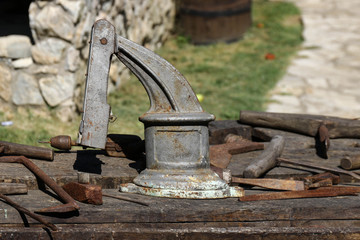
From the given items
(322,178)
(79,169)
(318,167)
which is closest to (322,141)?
(318,167)

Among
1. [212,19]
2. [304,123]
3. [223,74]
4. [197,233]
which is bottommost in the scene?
[197,233]

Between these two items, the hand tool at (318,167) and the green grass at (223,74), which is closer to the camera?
the hand tool at (318,167)

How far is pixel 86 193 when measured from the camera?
8.19ft

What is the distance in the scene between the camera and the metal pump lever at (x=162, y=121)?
8.59ft

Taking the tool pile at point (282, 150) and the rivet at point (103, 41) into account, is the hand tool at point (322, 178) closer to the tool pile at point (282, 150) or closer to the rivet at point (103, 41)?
the tool pile at point (282, 150)

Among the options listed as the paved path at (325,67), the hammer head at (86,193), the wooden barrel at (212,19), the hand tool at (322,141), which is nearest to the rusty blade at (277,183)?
the hand tool at (322,141)

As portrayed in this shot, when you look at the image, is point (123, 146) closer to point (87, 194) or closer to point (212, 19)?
point (87, 194)

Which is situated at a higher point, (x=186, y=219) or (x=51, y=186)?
(x=51, y=186)

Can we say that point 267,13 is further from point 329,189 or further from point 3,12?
point 329,189

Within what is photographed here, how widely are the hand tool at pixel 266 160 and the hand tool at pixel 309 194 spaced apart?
29cm

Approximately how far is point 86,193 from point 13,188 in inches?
13.2

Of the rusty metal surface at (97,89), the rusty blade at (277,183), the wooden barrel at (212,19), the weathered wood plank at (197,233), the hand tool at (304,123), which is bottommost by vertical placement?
the weathered wood plank at (197,233)

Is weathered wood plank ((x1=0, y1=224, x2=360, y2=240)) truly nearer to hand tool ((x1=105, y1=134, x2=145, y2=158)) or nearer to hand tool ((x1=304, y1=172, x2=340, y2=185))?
hand tool ((x1=304, y1=172, x2=340, y2=185))

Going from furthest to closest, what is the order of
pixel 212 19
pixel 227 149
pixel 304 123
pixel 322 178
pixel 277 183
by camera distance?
1. pixel 212 19
2. pixel 304 123
3. pixel 227 149
4. pixel 322 178
5. pixel 277 183
